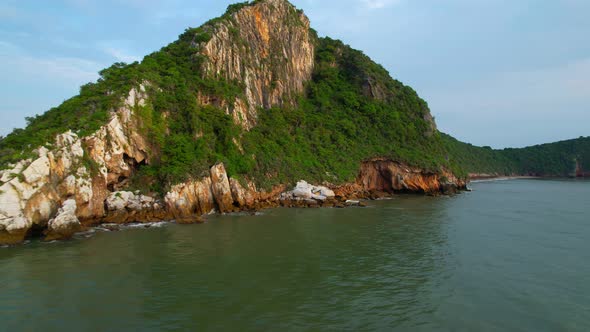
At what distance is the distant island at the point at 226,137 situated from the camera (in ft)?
84.0

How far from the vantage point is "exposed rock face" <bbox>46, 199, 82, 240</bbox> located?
22.8 metres

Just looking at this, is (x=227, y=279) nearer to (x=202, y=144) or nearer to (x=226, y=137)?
(x=202, y=144)

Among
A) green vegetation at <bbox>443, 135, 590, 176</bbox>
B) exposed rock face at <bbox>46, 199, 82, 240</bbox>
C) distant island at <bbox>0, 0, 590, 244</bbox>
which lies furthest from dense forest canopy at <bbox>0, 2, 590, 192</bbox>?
green vegetation at <bbox>443, 135, 590, 176</bbox>

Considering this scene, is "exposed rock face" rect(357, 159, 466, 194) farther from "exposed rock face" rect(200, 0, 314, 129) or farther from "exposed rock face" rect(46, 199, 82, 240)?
"exposed rock face" rect(46, 199, 82, 240)

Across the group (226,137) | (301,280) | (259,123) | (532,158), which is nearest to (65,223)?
(301,280)

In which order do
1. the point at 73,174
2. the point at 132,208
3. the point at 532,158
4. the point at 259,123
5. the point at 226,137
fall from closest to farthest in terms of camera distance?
the point at 73,174 < the point at 132,208 < the point at 226,137 < the point at 259,123 < the point at 532,158

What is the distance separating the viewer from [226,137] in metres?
41.1

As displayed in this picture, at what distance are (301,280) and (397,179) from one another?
44967 millimetres

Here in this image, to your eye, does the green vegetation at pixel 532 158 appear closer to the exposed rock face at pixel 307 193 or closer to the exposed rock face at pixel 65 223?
the exposed rock face at pixel 307 193

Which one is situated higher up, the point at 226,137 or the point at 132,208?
the point at 226,137

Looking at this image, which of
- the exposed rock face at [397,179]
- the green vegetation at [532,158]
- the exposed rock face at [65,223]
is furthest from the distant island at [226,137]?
the green vegetation at [532,158]

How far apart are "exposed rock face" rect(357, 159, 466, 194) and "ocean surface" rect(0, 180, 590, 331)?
29.9 m

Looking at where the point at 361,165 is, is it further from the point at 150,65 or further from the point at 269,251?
the point at 269,251

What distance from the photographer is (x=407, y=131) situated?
6512cm
